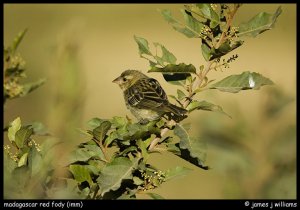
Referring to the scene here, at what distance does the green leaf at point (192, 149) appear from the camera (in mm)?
4020

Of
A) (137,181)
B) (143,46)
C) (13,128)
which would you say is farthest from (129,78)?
(137,181)

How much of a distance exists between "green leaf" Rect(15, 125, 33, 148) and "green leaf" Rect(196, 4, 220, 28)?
156 cm

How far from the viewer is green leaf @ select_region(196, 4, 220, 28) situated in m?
4.50

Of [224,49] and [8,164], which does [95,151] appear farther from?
[224,49]

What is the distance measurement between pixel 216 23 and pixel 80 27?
1.66m

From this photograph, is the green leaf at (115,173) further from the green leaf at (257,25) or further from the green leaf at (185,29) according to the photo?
the green leaf at (257,25)

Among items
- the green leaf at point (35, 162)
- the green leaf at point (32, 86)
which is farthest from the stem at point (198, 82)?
the green leaf at point (35, 162)

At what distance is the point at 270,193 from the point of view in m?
3.18

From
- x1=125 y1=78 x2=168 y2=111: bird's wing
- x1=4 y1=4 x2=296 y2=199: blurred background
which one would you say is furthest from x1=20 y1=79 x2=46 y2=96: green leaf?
x1=125 y1=78 x2=168 y2=111: bird's wing

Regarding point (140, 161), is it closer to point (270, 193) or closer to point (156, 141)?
point (156, 141)

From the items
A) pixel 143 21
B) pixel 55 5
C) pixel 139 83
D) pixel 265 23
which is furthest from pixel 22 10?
pixel 265 23

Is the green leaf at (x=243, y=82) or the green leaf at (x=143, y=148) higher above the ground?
the green leaf at (x=243, y=82)

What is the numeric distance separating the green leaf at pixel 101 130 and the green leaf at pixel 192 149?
53 cm

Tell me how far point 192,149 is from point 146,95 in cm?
371
